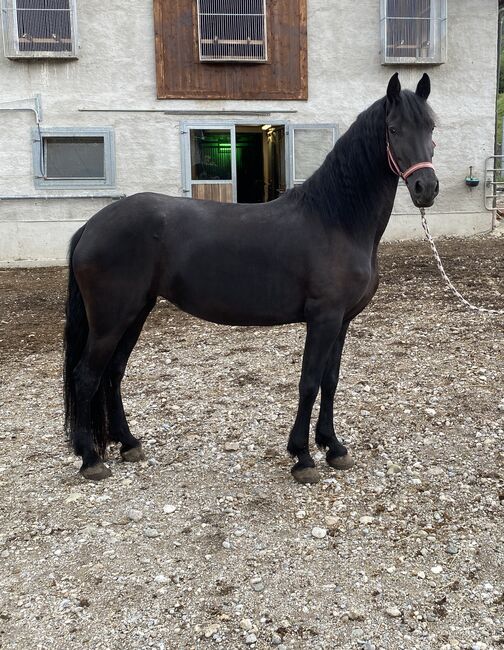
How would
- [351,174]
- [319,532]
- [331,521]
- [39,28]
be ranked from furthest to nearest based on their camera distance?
[39,28]
[351,174]
[331,521]
[319,532]

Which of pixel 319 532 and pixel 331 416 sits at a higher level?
pixel 331 416

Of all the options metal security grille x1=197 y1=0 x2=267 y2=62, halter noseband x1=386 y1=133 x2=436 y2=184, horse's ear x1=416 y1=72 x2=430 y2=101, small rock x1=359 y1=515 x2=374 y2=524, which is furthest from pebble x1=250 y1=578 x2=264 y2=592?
metal security grille x1=197 y1=0 x2=267 y2=62

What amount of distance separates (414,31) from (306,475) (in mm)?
12479

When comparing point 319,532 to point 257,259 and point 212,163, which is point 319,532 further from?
point 212,163

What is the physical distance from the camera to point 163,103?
12.5 m

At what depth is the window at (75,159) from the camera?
40.0 feet

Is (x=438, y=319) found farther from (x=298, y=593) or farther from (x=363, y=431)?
(x=298, y=593)

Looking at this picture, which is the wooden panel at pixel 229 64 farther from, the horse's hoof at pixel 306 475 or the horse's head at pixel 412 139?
the horse's hoof at pixel 306 475

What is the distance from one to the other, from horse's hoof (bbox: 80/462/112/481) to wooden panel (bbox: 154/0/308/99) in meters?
10.4

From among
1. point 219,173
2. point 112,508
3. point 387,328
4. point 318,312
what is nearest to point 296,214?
point 318,312

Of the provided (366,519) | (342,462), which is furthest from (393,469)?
(366,519)

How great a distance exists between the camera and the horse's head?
302cm

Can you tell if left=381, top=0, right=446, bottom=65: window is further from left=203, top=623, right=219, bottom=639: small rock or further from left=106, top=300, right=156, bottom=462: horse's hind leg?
left=203, top=623, right=219, bottom=639: small rock

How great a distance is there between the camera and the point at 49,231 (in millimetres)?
12445
